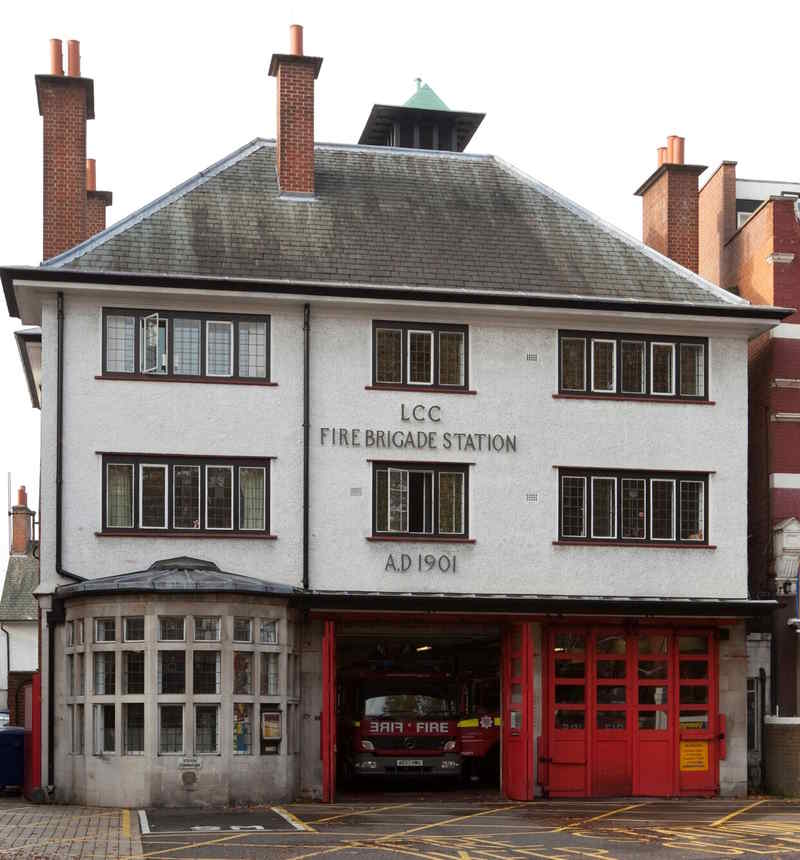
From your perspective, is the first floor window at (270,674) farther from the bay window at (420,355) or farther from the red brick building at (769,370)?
the red brick building at (769,370)

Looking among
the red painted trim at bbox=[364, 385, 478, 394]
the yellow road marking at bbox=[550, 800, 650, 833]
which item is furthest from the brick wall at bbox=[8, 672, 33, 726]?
the yellow road marking at bbox=[550, 800, 650, 833]

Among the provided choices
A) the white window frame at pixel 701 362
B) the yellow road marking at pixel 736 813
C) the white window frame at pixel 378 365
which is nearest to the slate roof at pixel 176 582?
the white window frame at pixel 378 365

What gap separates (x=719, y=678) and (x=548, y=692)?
3.22 m

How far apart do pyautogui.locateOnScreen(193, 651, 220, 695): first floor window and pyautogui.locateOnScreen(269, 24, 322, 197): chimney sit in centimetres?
949

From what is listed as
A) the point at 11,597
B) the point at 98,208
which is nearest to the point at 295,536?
the point at 98,208

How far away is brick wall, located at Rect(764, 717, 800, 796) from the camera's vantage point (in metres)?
26.8

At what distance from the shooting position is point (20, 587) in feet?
212

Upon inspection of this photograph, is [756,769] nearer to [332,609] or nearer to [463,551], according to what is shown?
[463,551]

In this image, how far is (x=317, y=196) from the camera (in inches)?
1144

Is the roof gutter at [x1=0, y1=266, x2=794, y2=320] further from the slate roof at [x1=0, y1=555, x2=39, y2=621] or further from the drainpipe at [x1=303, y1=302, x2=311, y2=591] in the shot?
the slate roof at [x1=0, y1=555, x2=39, y2=621]

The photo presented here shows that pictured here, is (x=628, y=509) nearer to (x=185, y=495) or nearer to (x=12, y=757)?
(x=185, y=495)

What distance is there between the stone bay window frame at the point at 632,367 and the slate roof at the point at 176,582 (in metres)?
6.63

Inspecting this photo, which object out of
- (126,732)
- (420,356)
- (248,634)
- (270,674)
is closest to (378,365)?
(420,356)

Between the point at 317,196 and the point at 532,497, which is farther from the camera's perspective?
the point at 317,196
